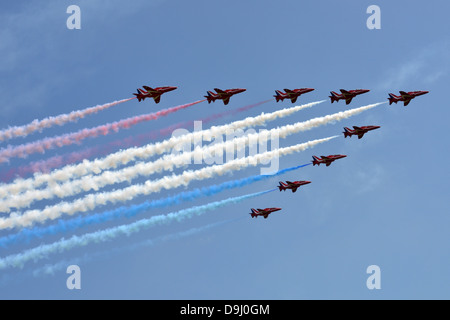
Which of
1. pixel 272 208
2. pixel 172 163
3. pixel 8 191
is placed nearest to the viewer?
pixel 8 191

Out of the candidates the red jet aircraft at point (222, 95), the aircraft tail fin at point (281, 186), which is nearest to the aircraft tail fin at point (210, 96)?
the red jet aircraft at point (222, 95)

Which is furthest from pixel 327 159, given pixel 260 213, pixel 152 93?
pixel 152 93

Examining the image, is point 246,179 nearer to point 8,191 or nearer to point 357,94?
point 357,94

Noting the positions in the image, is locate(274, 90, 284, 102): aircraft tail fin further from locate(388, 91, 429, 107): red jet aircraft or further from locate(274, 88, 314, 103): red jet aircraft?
locate(388, 91, 429, 107): red jet aircraft

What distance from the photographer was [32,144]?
123562 mm

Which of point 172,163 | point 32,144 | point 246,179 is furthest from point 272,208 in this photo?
point 32,144

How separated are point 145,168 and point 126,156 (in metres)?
3.15

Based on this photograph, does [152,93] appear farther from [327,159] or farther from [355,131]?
[355,131]

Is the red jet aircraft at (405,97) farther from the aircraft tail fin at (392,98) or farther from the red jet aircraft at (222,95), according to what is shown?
the red jet aircraft at (222,95)

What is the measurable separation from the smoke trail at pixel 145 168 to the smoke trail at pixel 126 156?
958 millimetres

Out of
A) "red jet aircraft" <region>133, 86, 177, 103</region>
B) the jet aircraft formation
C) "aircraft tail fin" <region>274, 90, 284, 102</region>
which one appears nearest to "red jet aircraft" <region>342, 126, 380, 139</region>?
the jet aircraft formation

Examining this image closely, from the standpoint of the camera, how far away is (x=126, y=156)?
5032 inches

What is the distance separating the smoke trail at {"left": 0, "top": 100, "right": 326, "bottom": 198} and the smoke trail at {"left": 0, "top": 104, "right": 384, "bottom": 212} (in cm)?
96
